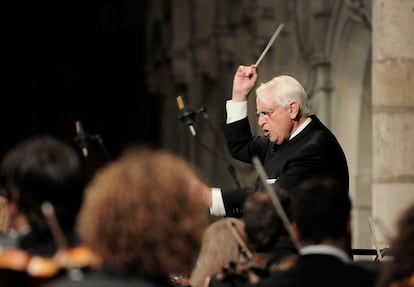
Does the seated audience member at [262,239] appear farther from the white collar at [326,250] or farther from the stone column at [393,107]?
the stone column at [393,107]

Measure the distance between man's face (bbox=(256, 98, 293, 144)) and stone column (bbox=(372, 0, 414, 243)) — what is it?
2.88 meters

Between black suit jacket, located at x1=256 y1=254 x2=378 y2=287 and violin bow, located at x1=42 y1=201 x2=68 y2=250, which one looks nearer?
violin bow, located at x1=42 y1=201 x2=68 y2=250

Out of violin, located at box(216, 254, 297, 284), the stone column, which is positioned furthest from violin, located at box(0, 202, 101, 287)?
the stone column

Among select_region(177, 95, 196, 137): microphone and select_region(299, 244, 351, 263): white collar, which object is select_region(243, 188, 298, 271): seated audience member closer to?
select_region(299, 244, 351, 263): white collar

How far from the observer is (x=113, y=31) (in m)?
23.1

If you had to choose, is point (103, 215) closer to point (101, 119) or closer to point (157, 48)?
point (157, 48)

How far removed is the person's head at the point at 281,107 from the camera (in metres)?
6.41

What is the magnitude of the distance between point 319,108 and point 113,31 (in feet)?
31.9

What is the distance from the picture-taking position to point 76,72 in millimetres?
23156

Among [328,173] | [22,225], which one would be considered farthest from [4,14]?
[22,225]

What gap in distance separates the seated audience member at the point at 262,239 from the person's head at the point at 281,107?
1379 mm

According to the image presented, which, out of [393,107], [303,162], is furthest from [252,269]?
[393,107]

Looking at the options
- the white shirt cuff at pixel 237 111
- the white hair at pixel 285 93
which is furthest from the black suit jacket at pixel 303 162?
the white shirt cuff at pixel 237 111

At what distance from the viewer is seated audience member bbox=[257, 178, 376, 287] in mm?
4184
